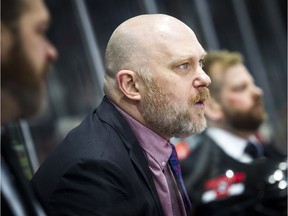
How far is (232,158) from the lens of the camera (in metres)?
2.23

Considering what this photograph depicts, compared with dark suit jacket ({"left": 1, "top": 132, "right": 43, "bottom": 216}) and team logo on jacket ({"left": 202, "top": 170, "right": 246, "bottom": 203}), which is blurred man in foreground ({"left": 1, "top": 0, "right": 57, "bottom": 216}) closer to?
dark suit jacket ({"left": 1, "top": 132, "right": 43, "bottom": 216})

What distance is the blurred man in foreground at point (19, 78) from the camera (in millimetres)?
913

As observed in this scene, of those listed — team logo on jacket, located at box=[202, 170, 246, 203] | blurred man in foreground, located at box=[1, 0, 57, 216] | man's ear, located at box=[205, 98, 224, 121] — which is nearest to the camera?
blurred man in foreground, located at box=[1, 0, 57, 216]

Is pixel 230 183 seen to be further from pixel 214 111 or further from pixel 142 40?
pixel 142 40

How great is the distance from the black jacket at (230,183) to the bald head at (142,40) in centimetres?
93

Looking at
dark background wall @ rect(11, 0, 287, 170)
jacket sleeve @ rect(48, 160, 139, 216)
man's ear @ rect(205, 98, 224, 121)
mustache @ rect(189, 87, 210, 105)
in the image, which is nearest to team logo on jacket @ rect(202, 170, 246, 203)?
man's ear @ rect(205, 98, 224, 121)

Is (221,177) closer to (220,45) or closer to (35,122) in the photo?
(35,122)

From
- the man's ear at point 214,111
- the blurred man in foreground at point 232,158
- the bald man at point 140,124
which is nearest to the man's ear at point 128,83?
the bald man at point 140,124

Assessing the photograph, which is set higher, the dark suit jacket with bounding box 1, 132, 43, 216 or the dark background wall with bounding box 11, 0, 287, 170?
the dark suit jacket with bounding box 1, 132, 43, 216

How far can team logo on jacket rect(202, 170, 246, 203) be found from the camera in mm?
2166

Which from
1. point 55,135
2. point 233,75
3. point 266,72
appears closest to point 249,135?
point 233,75

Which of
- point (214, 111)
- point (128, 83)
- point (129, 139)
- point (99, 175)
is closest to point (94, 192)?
point (99, 175)

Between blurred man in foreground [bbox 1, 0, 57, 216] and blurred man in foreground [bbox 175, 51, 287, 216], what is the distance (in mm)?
1111

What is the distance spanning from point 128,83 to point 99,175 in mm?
262
